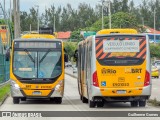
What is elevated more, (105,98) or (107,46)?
(107,46)

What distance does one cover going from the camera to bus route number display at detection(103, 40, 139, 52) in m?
23.4

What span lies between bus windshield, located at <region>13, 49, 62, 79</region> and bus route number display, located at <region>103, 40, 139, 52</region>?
4.13m

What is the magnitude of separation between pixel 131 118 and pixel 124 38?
5517 mm

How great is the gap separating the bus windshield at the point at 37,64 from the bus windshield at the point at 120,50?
13.3 ft

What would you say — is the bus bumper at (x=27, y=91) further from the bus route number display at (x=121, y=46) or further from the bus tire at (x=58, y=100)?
the bus route number display at (x=121, y=46)

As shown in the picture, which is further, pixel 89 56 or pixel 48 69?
pixel 48 69

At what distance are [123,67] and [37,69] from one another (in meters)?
5.16

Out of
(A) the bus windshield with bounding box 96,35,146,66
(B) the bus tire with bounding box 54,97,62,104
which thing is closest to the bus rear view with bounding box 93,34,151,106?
(A) the bus windshield with bounding box 96,35,146,66

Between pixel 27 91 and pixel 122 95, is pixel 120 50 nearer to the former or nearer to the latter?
pixel 122 95

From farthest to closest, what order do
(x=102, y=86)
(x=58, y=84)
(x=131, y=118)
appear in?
1. (x=58, y=84)
2. (x=102, y=86)
3. (x=131, y=118)

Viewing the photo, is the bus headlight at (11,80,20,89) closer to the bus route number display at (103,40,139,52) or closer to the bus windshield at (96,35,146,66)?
Answer: the bus windshield at (96,35,146,66)

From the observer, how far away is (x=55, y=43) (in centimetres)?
2728

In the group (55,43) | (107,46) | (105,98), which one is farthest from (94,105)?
(55,43)

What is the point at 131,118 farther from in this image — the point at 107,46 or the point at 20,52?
the point at 20,52
